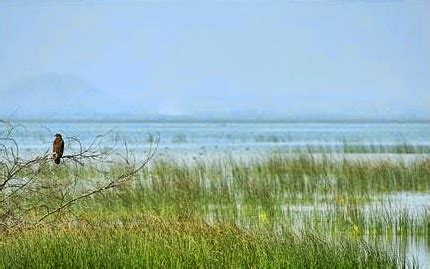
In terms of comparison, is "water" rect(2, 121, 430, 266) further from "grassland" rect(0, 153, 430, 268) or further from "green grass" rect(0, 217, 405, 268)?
"green grass" rect(0, 217, 405, 268)

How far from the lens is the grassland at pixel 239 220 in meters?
9.47

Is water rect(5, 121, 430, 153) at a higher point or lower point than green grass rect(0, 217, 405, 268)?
lower

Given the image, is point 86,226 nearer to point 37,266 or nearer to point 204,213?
point 37,266

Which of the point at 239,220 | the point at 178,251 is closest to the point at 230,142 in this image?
the point at 239,220

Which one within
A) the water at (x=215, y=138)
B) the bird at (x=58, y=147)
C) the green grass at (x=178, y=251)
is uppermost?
the bird at (x=58, y=147)

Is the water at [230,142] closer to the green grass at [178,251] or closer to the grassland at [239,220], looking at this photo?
the grassland at [239,220]

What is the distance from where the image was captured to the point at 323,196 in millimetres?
15562

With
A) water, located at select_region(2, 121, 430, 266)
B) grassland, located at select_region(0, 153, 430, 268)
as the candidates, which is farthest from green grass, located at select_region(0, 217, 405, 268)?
water, located at select_region(2, 121, 430, 266)

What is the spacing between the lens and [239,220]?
12977mm

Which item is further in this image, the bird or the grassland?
the grassland

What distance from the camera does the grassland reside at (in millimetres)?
9469

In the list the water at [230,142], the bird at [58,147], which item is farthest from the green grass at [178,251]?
the bird at [58,147]

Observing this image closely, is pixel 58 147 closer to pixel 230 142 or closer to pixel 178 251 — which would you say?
pixel 178 251

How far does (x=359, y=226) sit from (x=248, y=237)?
2986 millimetres
